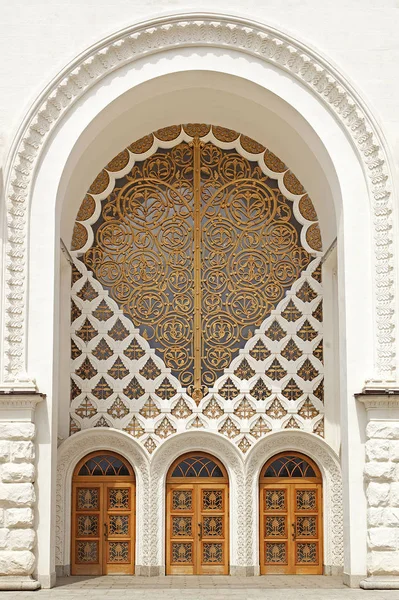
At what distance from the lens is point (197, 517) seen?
Result: 13375mm

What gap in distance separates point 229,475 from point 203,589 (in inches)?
70.8

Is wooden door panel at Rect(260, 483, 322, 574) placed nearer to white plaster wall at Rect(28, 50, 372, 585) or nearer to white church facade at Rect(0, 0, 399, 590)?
white church facade at Rect(0, 0, 399, 590)

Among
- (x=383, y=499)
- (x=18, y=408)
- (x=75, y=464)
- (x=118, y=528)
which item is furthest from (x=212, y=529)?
(x=18, y=408)

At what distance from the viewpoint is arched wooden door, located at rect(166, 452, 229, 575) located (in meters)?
13.3

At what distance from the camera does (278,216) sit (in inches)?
556

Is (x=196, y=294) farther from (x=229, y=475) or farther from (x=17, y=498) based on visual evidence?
(x=17, y=498)

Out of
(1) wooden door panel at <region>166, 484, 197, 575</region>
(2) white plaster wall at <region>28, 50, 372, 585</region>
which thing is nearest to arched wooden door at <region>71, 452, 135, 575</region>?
(1) wooden door panel at <region>166, 484, 197, 575</region>

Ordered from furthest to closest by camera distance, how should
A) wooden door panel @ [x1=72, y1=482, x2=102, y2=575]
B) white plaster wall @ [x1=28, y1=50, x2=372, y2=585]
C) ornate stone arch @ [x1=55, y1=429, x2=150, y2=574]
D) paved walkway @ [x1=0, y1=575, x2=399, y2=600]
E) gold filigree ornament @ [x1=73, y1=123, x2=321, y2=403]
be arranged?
1. gold filigree ornament @ [x1=73, y1=123, x2=321, y2=403]
2. wooden door panel @ [x1=72, y1=482, x2=102, y2=575]
3. ornate stone arch @ [x1=55, y1=429, x2=150, y2=574]
4. white plaster wall @ [x1=28, y1=50, x2=372, y2=585]
5. paved walkway @ [x1=0, y1=575, x2=399, y2=600]

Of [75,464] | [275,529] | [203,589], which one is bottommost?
[203,589]

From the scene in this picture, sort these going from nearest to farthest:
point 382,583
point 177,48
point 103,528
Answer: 1. point 382,583
2. point 177,48
3. point 103,528

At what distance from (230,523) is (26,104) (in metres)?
5.71

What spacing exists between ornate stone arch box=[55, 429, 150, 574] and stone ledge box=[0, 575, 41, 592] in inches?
57.8

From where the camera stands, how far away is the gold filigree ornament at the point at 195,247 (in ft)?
45.2

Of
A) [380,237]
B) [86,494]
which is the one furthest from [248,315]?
[86,494]
